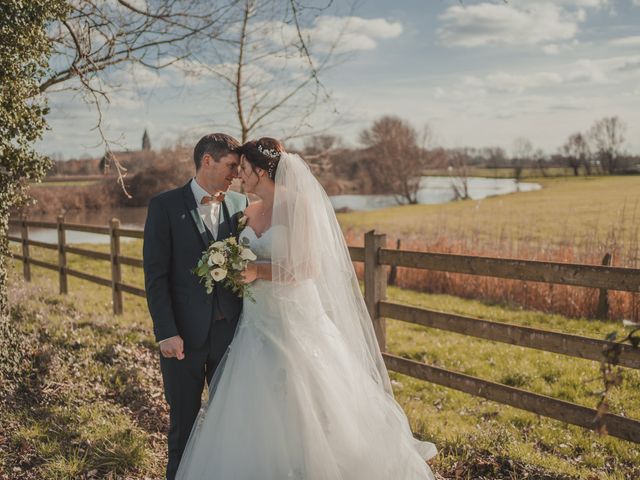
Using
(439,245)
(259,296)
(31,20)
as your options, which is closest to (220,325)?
(259,296)

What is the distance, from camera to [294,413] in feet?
11.3

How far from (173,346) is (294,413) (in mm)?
902

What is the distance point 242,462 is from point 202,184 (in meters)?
1.82

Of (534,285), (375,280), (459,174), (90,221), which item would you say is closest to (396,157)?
(459,174)

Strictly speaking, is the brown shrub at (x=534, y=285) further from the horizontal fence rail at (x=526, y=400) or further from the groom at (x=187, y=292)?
the groom at (x=187, y=292)

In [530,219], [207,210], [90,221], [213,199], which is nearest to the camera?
[213,199]

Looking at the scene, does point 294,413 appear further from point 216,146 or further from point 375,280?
point 375,280

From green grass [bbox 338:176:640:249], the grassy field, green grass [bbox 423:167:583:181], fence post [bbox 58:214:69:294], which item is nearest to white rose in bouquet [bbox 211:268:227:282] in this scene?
the grassy field

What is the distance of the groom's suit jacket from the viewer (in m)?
3.67

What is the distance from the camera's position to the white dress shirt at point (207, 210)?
387 centimetres

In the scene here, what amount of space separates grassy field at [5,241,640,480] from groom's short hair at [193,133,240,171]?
2408mm

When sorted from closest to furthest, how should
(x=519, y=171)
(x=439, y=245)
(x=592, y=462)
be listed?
(x=592, y=462)
(x=439, y=245)
(x=519, y=171)

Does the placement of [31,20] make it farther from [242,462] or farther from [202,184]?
[242,462]

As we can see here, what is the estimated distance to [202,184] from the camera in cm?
383
